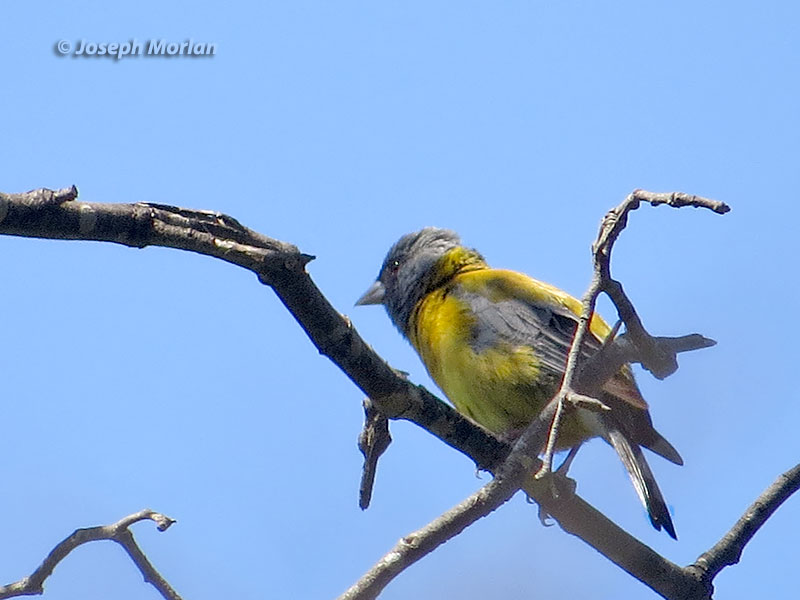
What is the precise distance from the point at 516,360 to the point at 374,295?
69.0 inches

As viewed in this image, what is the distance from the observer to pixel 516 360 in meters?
5.29

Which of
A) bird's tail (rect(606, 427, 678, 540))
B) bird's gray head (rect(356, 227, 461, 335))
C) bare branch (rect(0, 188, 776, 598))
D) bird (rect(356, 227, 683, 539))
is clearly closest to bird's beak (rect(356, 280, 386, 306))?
bird's gray head (rect(356, 227, 461, 335))

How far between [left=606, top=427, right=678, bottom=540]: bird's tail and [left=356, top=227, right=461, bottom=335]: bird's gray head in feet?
5.93

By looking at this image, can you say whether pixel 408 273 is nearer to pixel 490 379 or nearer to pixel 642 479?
pixel 490 379

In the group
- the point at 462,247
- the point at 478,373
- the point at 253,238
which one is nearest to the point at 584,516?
the point at 478,373

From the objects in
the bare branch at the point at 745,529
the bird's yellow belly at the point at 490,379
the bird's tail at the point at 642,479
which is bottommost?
the bare branch at the point at 745,529

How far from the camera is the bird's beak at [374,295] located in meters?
6.79

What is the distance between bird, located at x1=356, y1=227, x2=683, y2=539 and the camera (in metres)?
4.92

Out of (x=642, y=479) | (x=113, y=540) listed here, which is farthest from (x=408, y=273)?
(x=113, y=540)

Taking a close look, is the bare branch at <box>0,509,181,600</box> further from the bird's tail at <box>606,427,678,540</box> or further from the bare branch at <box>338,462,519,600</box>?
the bird's tail at <box>606,427,678,540</box>

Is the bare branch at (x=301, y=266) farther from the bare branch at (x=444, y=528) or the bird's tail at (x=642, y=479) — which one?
the bird's tail at (x=642, y=479)

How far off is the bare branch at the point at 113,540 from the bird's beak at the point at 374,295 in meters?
3.53

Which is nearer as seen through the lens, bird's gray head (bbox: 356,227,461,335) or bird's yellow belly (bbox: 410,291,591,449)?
bird's yellow belly (bbox: 410,291,591,449)

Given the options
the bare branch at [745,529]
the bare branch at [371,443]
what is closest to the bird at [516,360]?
the bare branch at [745,529]
